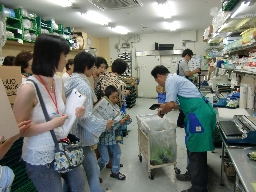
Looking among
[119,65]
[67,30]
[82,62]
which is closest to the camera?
[82,62]

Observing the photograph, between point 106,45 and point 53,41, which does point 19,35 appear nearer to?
point 53,41

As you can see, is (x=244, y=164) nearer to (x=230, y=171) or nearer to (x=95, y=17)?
(x=230, y=171)

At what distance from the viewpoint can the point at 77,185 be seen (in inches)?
57.2

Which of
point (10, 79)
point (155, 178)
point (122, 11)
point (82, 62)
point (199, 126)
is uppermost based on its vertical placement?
point (122, 11)

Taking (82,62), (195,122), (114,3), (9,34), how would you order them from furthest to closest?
(9,34) < (114,3) < (195,122) < (82,62)

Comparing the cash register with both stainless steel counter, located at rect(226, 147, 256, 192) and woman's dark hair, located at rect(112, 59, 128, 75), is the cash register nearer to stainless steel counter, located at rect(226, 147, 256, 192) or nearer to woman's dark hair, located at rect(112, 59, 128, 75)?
stainless steel counter, located at rect(226, 147, 256, 192)

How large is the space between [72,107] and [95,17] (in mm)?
4801

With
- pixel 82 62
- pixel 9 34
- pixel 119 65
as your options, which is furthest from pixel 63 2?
pixel 82 62

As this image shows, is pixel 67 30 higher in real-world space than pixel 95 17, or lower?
lower

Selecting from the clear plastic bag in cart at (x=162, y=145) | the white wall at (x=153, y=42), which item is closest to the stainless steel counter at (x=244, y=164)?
the clear plastic bag in cart at (x=162, y=145)

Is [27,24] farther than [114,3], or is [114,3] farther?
[27,24]

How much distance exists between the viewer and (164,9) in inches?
196

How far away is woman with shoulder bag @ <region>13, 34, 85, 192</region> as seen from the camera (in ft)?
3.88

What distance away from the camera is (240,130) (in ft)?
6.32
